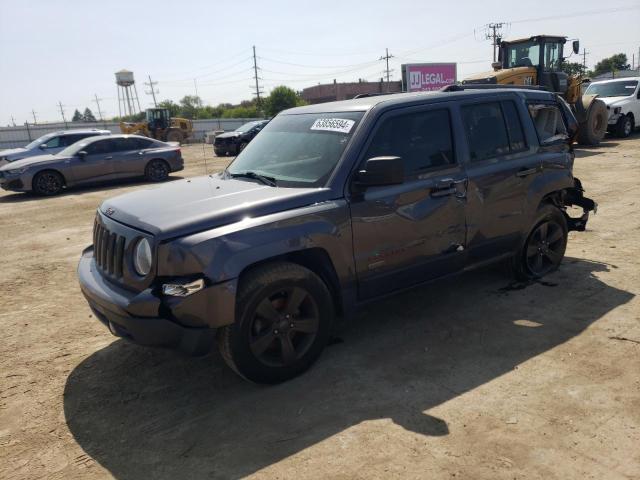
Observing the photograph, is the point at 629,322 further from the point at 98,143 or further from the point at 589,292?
the point at 98,143

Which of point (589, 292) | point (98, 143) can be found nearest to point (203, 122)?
point (98, 143)

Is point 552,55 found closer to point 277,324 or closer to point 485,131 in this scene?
point 485,131

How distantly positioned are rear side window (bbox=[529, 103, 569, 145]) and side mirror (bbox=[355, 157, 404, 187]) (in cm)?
223

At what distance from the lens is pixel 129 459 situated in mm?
2922

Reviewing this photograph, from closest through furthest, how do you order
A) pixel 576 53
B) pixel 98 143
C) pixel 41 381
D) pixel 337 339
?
pixel 41 381
pixel 337 339
pixel 98 143
pixel 576 53

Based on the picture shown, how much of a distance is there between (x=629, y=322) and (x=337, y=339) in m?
2.41

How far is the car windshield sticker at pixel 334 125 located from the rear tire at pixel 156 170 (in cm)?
1190

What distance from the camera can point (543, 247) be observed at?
17.5 feet

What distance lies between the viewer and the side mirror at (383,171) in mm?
3553

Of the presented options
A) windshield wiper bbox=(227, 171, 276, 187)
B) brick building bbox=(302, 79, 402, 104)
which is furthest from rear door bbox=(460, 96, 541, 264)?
brick building bbox=(302, 79, 402, 104)

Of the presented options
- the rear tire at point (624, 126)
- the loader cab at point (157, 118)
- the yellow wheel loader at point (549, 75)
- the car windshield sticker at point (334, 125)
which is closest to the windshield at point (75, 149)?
the car windshield sticker at point (334, 125)

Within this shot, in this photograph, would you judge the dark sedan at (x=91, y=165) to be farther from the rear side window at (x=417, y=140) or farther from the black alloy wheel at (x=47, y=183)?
the rear side window at (x=417, y=140)

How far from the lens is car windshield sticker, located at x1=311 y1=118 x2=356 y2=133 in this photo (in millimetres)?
4008

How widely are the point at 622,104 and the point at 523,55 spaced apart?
476 centimetres
